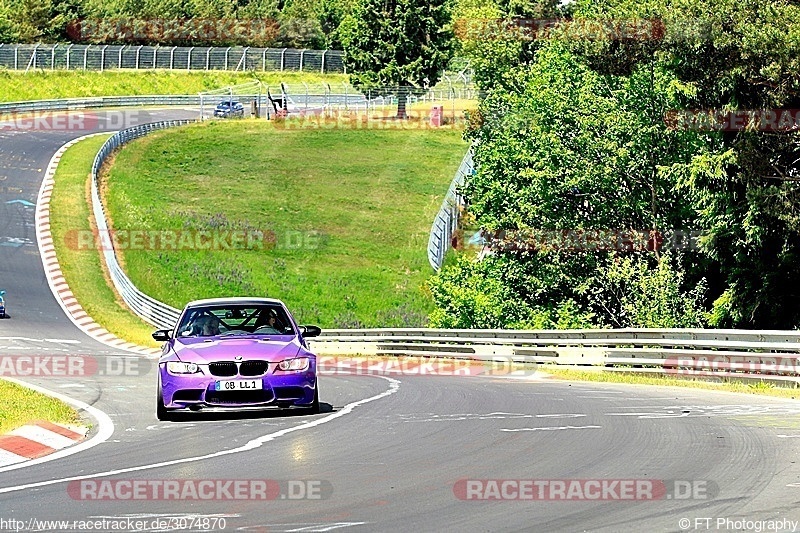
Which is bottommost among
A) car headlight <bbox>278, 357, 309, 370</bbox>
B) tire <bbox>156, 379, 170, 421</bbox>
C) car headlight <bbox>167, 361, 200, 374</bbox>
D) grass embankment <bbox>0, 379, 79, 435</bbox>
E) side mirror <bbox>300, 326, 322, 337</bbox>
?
grass embankment <bbox>0, 379, 79, 435</bbox>

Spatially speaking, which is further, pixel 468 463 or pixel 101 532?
pixel 468 463

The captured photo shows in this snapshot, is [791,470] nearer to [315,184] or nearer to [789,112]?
[789,112]

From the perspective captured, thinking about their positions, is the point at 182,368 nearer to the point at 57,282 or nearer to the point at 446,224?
the point at 57,282

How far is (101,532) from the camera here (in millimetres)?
7543

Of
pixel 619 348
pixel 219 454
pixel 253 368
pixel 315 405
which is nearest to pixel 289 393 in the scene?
pixel 253 368

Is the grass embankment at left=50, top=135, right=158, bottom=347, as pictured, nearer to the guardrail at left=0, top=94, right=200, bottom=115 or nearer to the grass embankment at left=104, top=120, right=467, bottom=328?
the grass embankment at left=104, top=120, right=467, bottom=328

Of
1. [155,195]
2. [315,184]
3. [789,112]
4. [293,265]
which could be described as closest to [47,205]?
[155,195]

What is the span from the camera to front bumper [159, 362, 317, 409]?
14320 mm

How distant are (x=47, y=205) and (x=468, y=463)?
54488 mm

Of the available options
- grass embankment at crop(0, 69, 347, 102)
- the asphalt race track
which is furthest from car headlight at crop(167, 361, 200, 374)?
grass embankment at crop(0, 69, 347, 102)

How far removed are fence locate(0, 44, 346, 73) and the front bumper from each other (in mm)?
90611

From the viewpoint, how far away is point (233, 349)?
1439cm

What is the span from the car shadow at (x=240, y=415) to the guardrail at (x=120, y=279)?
1046 inches

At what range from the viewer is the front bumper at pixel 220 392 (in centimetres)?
1432
